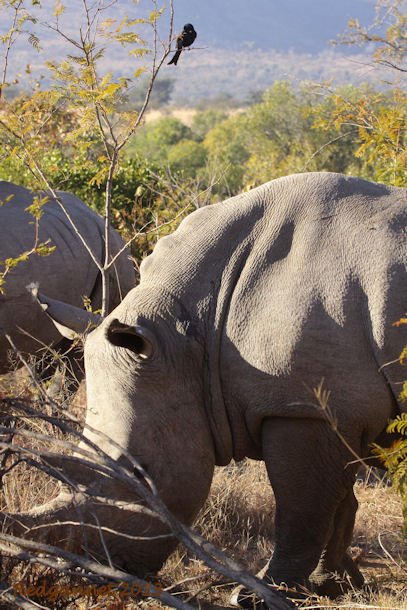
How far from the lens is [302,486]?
474 centimetres

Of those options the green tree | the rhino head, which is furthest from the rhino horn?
the green tree

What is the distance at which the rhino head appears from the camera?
4477 millimetres

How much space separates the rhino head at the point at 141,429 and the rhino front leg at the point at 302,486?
36 centimetres

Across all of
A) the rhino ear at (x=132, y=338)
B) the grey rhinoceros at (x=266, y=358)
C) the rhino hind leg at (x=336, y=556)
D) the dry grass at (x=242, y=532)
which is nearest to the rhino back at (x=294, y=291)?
the grey rhinoceros at (x=266, y=358)

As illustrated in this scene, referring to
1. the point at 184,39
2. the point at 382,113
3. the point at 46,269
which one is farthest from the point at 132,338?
the point at 382,113

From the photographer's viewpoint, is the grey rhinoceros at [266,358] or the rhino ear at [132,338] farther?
the grey rhinoceros at [266,358]

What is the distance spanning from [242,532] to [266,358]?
6.54 feet

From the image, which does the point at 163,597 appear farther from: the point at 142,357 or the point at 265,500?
the point at 265,500

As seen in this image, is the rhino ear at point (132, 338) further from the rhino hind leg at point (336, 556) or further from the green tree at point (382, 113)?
the green tree at point (382, 113)

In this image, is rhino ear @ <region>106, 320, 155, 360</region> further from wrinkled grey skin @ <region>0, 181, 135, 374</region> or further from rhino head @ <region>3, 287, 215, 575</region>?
wrinkled grey skin @ <region>0, 181, 135, 374</region>

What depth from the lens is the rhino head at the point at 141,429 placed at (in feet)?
14.7

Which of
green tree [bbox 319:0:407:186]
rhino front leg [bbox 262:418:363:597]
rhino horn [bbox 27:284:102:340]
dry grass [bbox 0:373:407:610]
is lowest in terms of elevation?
dry grass [bbox 0:373:407:610]

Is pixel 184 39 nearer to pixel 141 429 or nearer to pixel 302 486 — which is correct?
pixel 141 429

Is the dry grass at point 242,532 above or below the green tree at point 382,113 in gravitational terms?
below
